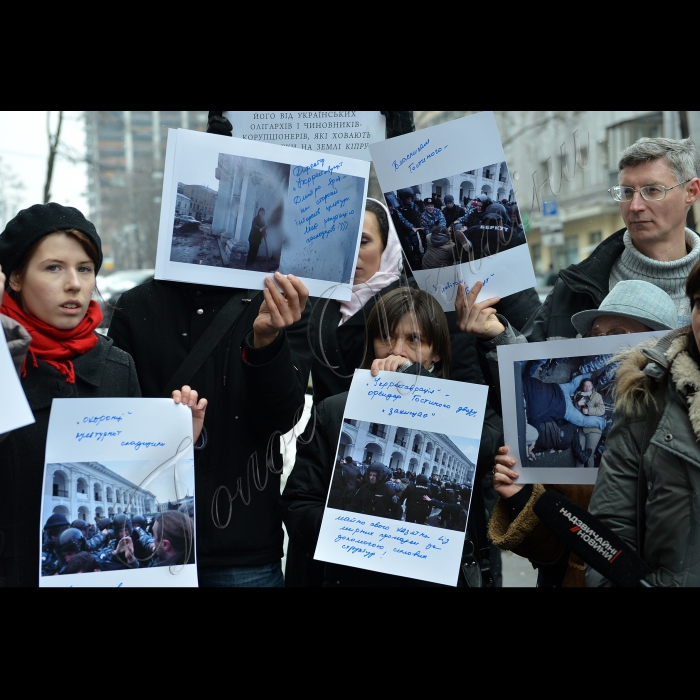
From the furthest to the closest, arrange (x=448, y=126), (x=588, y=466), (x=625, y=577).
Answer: (x=448, y=126) < (x=588, y=466) < (x=625, y=577)

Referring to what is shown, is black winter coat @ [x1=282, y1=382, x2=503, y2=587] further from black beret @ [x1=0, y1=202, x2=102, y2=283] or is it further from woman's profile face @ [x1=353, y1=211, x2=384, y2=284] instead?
black beret @ [x1=0, y1=202, x2=102, y2=283]

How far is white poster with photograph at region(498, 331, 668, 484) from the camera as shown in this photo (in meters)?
2.29

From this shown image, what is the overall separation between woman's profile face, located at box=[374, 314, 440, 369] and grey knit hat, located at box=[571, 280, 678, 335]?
46cm

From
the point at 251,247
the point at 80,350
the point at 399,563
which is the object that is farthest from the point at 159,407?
the point at 399,563

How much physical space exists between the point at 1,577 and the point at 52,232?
907 mm

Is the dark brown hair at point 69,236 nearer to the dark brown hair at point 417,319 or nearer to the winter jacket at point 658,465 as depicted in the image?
the dark brown hair at point 417,319

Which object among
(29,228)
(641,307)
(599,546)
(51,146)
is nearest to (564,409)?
(641,307)

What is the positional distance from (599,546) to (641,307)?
85 centimetres

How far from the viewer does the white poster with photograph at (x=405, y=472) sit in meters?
2.22

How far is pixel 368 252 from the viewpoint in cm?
296

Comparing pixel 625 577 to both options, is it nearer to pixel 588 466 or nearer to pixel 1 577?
pixel 588 466

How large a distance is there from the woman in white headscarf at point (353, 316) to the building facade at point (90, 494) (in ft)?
2.65

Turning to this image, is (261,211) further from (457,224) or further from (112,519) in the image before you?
(112,519)

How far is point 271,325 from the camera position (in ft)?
7.71
